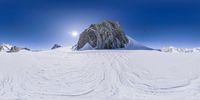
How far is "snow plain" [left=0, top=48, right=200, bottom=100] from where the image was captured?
37.9 ft

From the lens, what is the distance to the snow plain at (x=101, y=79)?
11.6 metres

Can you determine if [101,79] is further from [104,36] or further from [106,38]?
[104,36]

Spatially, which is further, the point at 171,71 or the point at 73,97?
the point at 171,71

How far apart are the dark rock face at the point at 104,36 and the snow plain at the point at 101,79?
41.5m

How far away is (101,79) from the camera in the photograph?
46.6 ft

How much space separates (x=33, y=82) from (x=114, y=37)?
1947 inches

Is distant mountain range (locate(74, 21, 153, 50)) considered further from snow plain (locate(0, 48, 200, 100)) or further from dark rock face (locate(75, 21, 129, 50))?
snow plain (locate(0, 48, 200, 100))

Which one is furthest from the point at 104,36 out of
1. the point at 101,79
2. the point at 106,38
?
the point at 101,79

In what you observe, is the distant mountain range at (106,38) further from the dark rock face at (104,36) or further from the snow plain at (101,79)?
the snow plain at (101,79)

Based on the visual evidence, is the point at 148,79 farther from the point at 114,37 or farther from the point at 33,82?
the point at 114,37

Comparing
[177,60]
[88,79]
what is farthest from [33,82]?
[177,60]

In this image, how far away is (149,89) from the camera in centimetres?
1233

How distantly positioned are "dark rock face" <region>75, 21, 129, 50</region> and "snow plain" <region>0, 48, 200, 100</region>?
4146 cm

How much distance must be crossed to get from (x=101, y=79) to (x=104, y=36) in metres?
48.8
